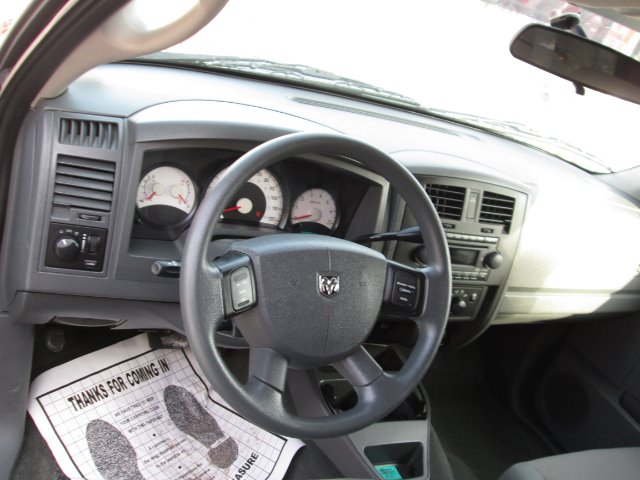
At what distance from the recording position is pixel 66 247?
4.53 feet

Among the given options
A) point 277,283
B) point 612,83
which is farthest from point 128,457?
point 612,83

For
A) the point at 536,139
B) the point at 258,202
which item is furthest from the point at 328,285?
the point at 536,139

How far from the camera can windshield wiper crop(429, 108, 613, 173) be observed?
2418 millimetres

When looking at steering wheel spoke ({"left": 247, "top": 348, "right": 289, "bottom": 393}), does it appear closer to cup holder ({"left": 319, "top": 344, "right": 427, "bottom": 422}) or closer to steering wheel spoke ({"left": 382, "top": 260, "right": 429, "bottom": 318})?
steering wheel spoke ({"left": 382, "top": 260, "right": 429, "bottom": 318})

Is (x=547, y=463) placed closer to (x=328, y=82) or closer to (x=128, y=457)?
(x=128, y=457)

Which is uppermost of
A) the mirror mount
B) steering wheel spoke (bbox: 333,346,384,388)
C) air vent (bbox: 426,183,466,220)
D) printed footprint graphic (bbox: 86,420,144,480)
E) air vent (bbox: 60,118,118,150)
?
the mirror mount

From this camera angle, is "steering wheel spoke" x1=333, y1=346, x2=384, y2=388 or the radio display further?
the radio display

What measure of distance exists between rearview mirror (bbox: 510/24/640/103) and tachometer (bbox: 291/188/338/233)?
67 centimetres

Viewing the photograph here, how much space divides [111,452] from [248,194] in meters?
0.85

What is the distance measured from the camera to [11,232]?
1416 mm

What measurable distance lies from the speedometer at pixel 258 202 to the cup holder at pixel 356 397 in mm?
560

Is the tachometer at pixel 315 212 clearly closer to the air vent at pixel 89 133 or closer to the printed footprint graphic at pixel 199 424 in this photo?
the air vent at pixel 89 133

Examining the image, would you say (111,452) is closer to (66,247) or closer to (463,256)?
(66,247)

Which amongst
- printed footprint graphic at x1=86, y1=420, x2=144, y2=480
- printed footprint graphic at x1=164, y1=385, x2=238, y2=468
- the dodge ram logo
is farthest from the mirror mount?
printed footprint graphic at x1=86, y1=420, x2=144, y2=480
